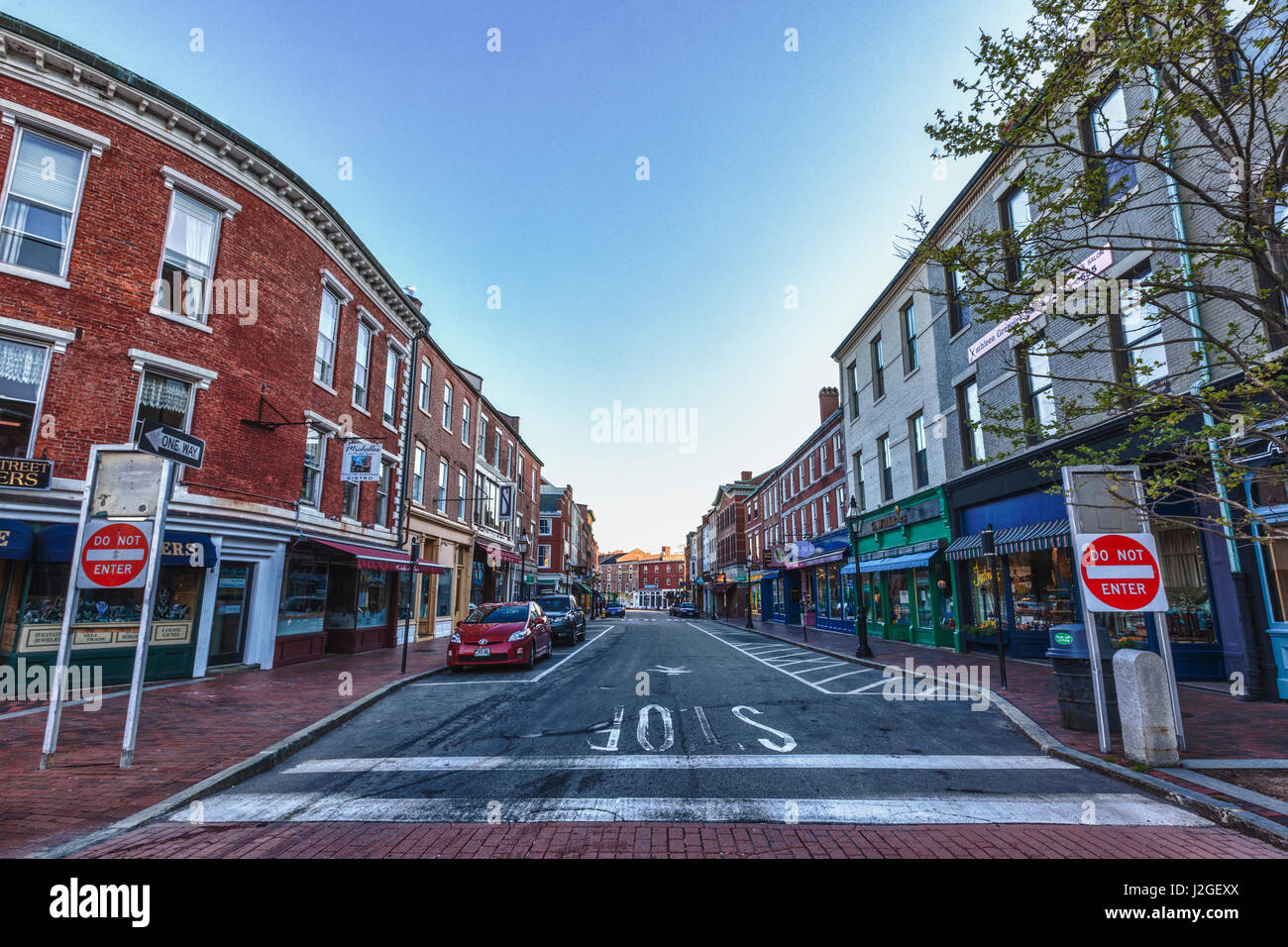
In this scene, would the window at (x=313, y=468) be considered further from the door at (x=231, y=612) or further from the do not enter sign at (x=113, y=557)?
the do not enter sign at (x=113, y=557)

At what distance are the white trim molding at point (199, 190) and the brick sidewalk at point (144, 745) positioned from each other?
33.6ft

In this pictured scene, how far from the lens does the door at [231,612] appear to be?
505 inches

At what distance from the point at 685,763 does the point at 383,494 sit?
1660cm

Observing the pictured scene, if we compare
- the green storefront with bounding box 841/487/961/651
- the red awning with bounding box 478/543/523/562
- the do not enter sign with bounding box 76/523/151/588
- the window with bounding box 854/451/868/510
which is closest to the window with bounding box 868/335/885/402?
the window with bounding box 854/451/868/510

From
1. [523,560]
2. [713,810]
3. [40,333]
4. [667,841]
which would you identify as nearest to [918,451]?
[713,810]

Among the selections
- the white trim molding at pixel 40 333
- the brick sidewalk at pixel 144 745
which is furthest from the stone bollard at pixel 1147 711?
the white trim molding at pixel 40 333

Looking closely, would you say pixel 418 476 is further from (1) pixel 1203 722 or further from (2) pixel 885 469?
(1) pixel 1203 722

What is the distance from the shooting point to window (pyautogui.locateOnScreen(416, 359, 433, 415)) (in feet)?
74.8

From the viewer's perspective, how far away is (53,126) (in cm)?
1100

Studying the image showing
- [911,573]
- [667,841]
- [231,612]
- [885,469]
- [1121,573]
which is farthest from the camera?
[885,469]

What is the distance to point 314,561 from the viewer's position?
15930mm

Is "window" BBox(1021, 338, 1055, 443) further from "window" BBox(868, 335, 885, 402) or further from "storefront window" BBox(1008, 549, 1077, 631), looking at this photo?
"window" BBox(868, 335, 885, 402)
